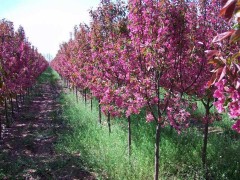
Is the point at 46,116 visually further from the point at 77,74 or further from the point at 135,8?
the point at 135,8

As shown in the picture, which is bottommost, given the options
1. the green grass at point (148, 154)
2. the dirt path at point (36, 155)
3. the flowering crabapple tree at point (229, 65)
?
the dirt path at point (36, 155)

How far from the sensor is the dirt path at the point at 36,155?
699cm

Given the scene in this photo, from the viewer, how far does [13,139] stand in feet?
34.0

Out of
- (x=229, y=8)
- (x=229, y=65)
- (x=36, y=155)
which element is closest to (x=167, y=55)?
(x=229, y=65)

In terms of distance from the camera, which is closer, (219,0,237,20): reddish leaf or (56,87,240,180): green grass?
(219,0,237,20): reddish leaf

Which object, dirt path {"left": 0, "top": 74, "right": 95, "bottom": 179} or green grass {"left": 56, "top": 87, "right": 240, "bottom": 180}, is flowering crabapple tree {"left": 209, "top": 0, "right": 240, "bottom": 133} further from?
dirt path {"left": 0, "top": 74, "right": 95, "bottom": 179}

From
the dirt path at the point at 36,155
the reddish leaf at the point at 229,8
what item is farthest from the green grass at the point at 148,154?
the reddish leaf at the point at 229,8

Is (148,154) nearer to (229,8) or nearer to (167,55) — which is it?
(167,55)

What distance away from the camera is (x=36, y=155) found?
8508 millimetres

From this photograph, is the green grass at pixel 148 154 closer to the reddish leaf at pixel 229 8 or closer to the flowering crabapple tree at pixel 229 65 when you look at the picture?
the flowering crabapple tree at pixel 229 65

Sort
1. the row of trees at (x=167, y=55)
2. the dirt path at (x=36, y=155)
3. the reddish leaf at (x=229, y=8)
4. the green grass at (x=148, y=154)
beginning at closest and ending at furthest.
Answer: the reddish leaf at (x=229, y=8) → the row of trees at (x=167, y=55) → the green grass at (x=148, y=154) → the dirt path at (x=36, y=155)

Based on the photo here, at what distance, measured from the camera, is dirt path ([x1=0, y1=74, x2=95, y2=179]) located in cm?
699

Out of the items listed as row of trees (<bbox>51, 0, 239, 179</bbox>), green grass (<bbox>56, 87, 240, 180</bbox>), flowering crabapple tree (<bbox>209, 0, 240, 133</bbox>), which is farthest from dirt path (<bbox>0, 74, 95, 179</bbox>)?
flowering crabapple tree (<bbox>209, 0, 240, 133</bbox>)

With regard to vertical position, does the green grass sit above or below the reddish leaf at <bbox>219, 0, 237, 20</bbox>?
below
